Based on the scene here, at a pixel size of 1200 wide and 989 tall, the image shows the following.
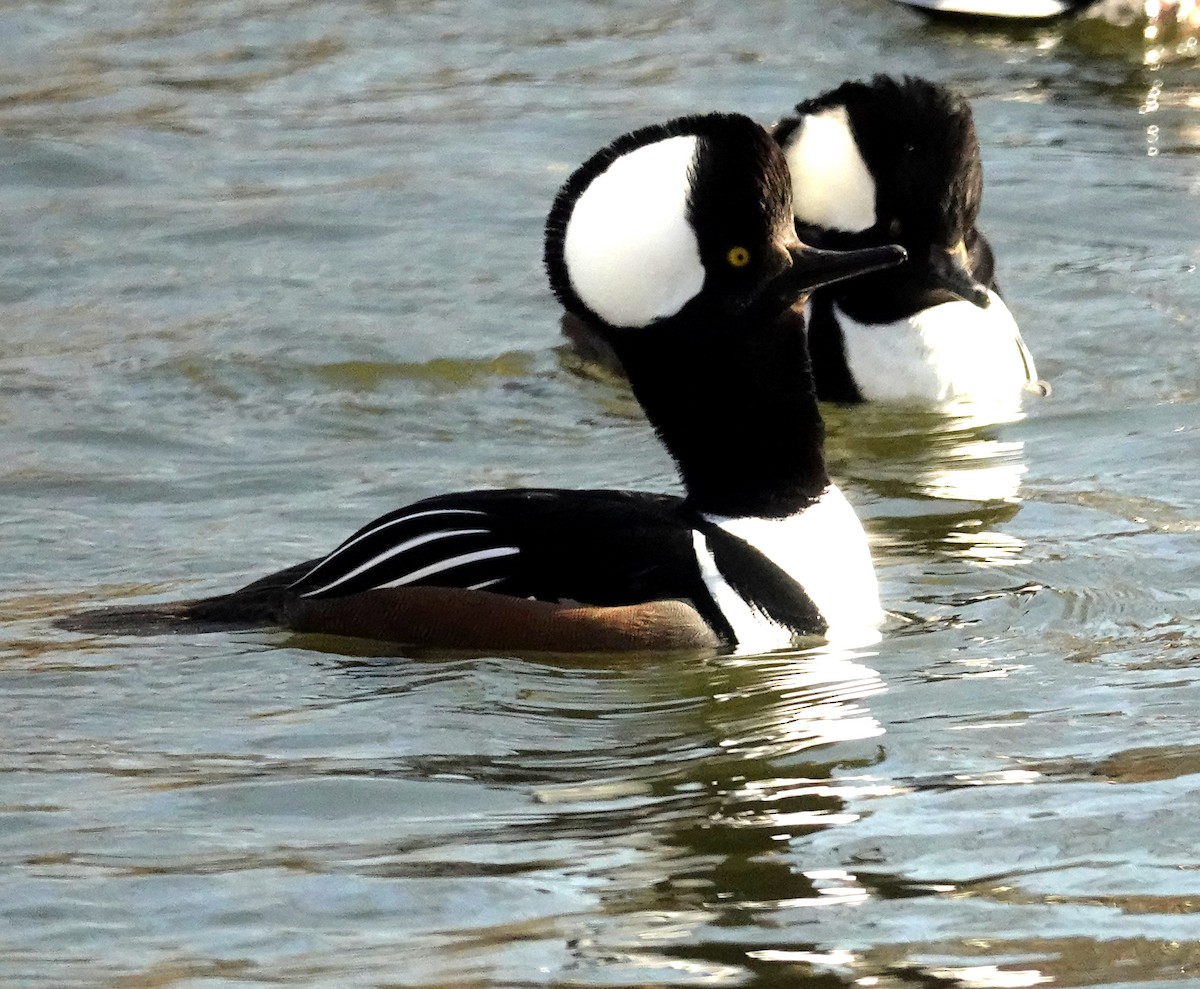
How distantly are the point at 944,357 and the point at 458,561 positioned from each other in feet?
11.5

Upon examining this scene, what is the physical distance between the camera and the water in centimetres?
414

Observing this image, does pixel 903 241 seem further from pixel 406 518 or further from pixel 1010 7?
pixel 1010 7

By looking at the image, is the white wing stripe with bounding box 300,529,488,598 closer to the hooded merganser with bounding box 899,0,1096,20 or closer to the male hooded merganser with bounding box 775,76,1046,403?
the male hooded merganser with bounding box 775,76,1046,403

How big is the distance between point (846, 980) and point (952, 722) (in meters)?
1.53

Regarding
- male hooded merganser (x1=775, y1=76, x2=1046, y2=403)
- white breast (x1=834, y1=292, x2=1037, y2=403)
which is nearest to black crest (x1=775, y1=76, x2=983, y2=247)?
male hooded merganser (x1=775, y1=76, x2=1046, y2=403)

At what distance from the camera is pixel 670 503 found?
6.05 metres

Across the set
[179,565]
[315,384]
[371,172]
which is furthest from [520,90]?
[179,565]

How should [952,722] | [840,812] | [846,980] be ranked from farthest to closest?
[952,722], [840,812], [846,980]

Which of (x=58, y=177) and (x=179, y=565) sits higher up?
(x=58, y=177)

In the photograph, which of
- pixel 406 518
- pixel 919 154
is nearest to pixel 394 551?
pixel 406 518

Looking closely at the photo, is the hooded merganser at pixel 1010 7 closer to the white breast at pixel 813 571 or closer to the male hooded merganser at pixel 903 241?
the male hooded merganser at pixel 903 241

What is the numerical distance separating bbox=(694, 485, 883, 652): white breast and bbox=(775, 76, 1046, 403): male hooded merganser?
9.56ft

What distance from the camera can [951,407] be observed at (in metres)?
8.84

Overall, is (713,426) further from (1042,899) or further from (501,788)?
(1042,899)
